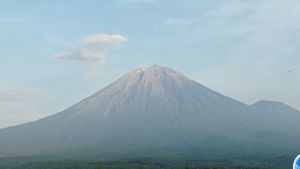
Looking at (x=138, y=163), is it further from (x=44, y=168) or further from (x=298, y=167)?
(x=298, y=167)

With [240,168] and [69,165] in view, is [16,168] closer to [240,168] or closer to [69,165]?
[69,165]

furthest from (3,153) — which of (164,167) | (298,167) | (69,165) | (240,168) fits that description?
(298,167)

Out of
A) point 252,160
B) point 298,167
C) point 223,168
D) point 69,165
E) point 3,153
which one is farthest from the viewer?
point 3,153

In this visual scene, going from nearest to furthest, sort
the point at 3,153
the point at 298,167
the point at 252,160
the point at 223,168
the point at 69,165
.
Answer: the point at 298,167
the point at 223,168
the point at 69,165
the point at 252,160
the point at 3,153

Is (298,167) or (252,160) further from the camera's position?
(252,160)

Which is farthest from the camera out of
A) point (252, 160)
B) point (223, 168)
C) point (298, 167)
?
point (252, 160)

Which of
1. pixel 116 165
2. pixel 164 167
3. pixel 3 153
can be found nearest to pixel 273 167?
pixel 164 167

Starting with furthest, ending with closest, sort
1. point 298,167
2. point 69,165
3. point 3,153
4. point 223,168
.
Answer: point 3,153 < point 69,165 < point 223,168 < point 298,167

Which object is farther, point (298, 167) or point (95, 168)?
point (95, 168)
